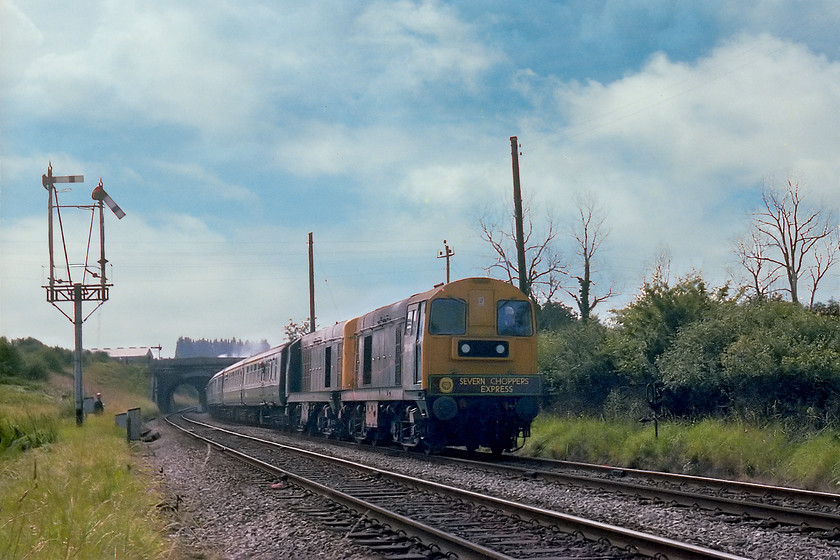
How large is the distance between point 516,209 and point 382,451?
8717 mm

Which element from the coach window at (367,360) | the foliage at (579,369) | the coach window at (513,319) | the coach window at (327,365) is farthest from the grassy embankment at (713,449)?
the coach window at (327,365)

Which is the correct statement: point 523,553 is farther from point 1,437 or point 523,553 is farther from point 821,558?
point 1,437

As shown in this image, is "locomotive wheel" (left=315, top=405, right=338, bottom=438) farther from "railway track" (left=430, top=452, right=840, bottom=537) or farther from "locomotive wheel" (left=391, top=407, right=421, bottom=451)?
"railway track" (left=430, top=452, right=840, bottom=537)

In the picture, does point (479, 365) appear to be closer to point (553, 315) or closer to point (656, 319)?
point (656, 319)

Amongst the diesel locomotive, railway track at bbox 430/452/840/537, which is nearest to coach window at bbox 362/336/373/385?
the diesel locomotive

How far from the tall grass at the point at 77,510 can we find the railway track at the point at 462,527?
205cm

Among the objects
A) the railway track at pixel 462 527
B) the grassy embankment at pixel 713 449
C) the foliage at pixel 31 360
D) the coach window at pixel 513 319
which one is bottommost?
the railway track at pixel 462 527

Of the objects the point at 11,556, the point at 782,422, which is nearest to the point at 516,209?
the point at 782,422

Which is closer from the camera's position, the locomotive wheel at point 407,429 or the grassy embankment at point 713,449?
the grassy embankment at point 713,449

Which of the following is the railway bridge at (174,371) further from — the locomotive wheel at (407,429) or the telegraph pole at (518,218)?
the locomotive wheel at (407,429)

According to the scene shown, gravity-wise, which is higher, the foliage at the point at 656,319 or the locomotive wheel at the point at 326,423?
the foliage at the point at 656,319

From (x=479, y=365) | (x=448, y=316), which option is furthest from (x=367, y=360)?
(x=479, y=365)

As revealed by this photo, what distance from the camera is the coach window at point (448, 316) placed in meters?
16.1

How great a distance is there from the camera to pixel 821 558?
6.71 metres
